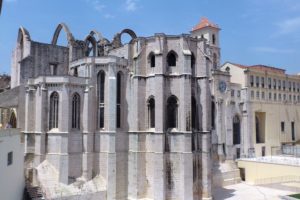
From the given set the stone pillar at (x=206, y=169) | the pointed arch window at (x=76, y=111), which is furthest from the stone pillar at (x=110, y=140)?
the stone pillar at (x=206, y=169)

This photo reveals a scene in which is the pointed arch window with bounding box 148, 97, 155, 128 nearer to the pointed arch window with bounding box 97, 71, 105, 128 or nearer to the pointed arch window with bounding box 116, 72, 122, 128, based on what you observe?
the pointed arch window with bounding box 116, 72, 122, 128

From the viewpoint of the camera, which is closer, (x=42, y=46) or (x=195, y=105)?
(x=195, y=105)

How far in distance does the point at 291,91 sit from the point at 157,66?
118 ft

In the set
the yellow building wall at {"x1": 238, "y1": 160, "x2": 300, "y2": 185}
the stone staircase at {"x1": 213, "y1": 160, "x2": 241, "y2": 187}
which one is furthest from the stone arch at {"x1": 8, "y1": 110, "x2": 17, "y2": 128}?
the yellow building wall at {"x1": 238, "y1": 160, "x2": 300, "y2": 185}

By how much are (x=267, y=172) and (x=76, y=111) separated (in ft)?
79.8

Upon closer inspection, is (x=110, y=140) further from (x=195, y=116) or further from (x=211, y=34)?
(x=211, y=34)

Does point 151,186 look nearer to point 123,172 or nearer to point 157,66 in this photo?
point 123,172

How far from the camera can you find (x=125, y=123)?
28359mm

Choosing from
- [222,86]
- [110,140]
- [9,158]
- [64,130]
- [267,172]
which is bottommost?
[267,172]

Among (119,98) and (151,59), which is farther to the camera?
(151,59)

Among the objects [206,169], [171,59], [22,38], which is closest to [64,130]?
[171,59]

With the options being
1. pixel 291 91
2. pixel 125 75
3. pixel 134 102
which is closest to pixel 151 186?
pixel 134 102

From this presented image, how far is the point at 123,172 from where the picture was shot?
90.7 feet

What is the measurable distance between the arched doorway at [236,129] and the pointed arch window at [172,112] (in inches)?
753
